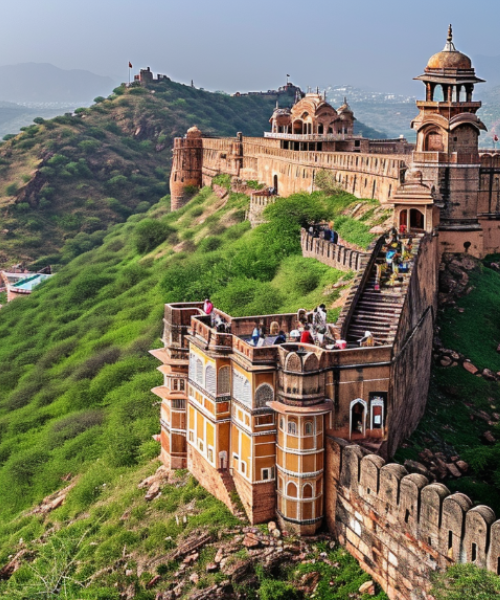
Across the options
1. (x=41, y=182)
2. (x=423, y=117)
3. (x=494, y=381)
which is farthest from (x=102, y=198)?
(x=494, y=381)

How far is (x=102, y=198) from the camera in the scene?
8106cm

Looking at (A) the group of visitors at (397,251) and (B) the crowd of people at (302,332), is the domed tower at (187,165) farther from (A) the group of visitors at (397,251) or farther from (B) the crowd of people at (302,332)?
(B) the crowd of people at (302,332)

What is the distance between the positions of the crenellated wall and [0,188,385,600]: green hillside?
28.8 inches

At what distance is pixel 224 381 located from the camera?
64.7ft

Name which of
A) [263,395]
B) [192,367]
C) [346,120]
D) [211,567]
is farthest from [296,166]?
[211,567]

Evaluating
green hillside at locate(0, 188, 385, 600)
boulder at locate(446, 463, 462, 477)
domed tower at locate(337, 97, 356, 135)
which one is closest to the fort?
green hillside at locate(0, 188, 385, 600)

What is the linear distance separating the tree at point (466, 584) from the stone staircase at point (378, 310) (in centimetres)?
547

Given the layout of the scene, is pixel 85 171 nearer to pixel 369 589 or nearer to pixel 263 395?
pixel 263 395

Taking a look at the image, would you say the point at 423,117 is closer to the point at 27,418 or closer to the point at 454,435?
the point at 454,435

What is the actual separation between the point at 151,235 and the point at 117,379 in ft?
62.6

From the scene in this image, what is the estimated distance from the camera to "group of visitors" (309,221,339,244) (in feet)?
111

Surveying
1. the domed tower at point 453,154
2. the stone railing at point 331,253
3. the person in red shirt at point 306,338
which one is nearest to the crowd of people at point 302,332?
the person in red shirt at point 306,338

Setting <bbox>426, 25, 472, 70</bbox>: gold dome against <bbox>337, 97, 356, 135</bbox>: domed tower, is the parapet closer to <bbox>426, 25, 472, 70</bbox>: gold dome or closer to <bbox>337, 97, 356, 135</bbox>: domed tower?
<bbox>426, 25, 472, 70</bbox>: gold dome

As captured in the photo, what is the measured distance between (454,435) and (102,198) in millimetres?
61754
